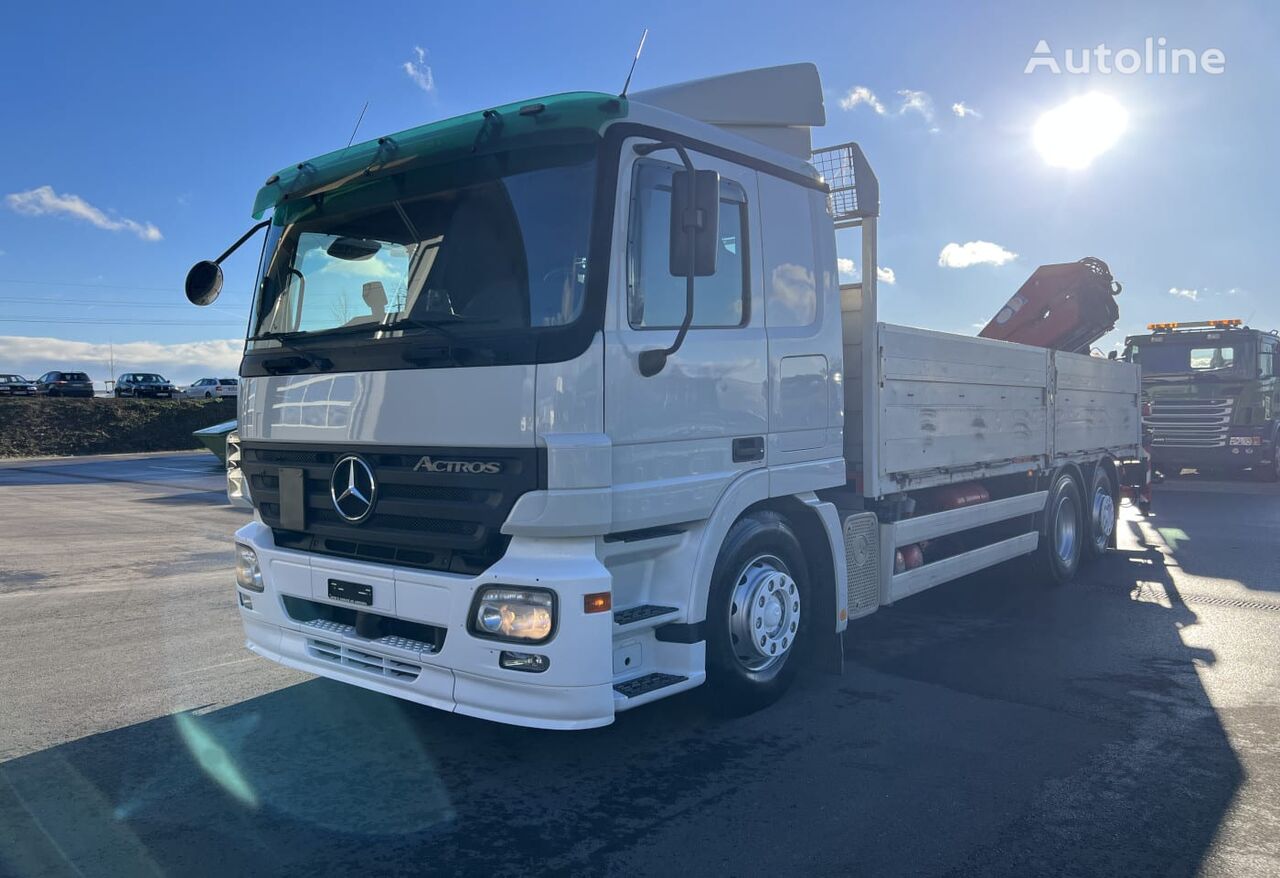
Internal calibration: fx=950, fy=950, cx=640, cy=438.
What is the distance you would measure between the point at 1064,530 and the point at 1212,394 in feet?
36.2

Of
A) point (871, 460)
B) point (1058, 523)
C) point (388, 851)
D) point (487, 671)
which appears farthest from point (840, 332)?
point (1058, 523)

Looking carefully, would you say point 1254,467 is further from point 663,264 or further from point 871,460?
point 663,264

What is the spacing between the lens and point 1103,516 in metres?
9.32

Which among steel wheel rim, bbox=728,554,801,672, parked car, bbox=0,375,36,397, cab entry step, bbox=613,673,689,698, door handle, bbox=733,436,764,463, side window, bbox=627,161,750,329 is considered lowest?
cab entry step, bbox=613,673,689,698

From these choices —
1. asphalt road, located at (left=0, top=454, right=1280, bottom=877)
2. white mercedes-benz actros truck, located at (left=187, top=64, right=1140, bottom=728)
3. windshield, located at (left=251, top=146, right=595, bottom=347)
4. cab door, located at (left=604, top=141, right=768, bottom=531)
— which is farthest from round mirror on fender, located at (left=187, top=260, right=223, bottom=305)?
cab door, located at (left=604, top=141, right=768, bottom=531)

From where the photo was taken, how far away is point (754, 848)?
3.35 metres

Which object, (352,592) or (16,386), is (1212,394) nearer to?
(352,592)

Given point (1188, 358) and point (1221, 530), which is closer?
point (1221, 530)

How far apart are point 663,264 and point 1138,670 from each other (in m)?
3.85

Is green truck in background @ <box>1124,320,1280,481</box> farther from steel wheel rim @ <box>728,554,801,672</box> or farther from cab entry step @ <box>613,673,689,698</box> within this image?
cab entry step @ <box>613,673,689,698</box>

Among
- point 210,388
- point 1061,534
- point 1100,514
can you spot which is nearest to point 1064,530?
point 1061,534

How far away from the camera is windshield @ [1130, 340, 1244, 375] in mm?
16906

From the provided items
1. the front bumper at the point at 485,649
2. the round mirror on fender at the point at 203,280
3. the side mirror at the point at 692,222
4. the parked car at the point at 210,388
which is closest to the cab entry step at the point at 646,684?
the front bumper at the point at 485,649

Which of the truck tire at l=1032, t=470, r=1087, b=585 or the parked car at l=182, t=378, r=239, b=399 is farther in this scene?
the parked car at l=182, t=378, r=239, b=399
